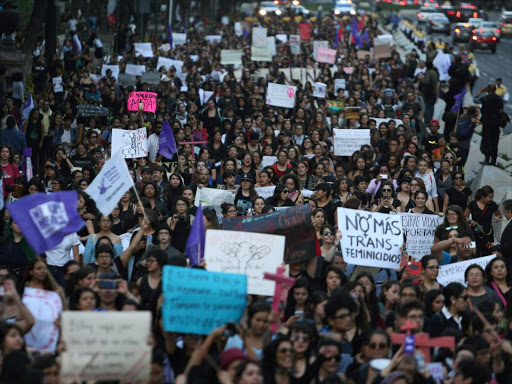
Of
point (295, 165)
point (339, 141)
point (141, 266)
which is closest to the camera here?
point (141, 266)

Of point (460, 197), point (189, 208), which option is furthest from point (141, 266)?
point (460, 197)

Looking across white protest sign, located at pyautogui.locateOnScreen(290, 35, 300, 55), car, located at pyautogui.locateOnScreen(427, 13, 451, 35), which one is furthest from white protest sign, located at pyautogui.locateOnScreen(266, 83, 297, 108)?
car, located at pyautogui.locateOnScreen(427, 13, 451, 35)

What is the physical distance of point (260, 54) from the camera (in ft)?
101

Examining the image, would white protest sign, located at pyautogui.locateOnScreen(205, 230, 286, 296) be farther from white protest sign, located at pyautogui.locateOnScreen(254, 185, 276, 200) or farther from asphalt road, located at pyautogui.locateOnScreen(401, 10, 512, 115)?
asphalt road, located at pyautogui.locateOnScreen(401, 10, 512, 115)

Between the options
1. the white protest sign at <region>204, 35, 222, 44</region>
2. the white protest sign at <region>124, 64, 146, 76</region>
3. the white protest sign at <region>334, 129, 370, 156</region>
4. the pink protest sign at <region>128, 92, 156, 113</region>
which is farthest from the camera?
A: the white protest sign at <region>204, 35, 222, 44</region>

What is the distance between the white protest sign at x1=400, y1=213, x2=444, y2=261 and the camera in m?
11.8

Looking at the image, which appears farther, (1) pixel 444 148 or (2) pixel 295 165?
(1) pixel 444 148

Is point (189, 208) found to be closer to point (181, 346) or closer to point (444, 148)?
point (181, 346)

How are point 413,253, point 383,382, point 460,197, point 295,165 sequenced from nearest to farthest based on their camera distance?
1. point 383,382
2. point 413,253
3. point 460,197
4. point 295,165

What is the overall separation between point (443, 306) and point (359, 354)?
1273 mm

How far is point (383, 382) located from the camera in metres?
7.13

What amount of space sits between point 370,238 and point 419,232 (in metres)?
1.65

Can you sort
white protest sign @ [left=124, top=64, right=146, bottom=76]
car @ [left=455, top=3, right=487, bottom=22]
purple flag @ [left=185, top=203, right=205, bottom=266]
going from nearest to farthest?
purple flag @ [left=185, top=203, right=205, bottom=266] < white protest sign @ [left=124, top=64, right=146, bottom=76] < car @ [left=455, top=3, right=487, bottom=22]

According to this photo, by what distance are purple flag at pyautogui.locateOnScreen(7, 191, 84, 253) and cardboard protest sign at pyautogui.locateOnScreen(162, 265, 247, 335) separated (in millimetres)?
1378
